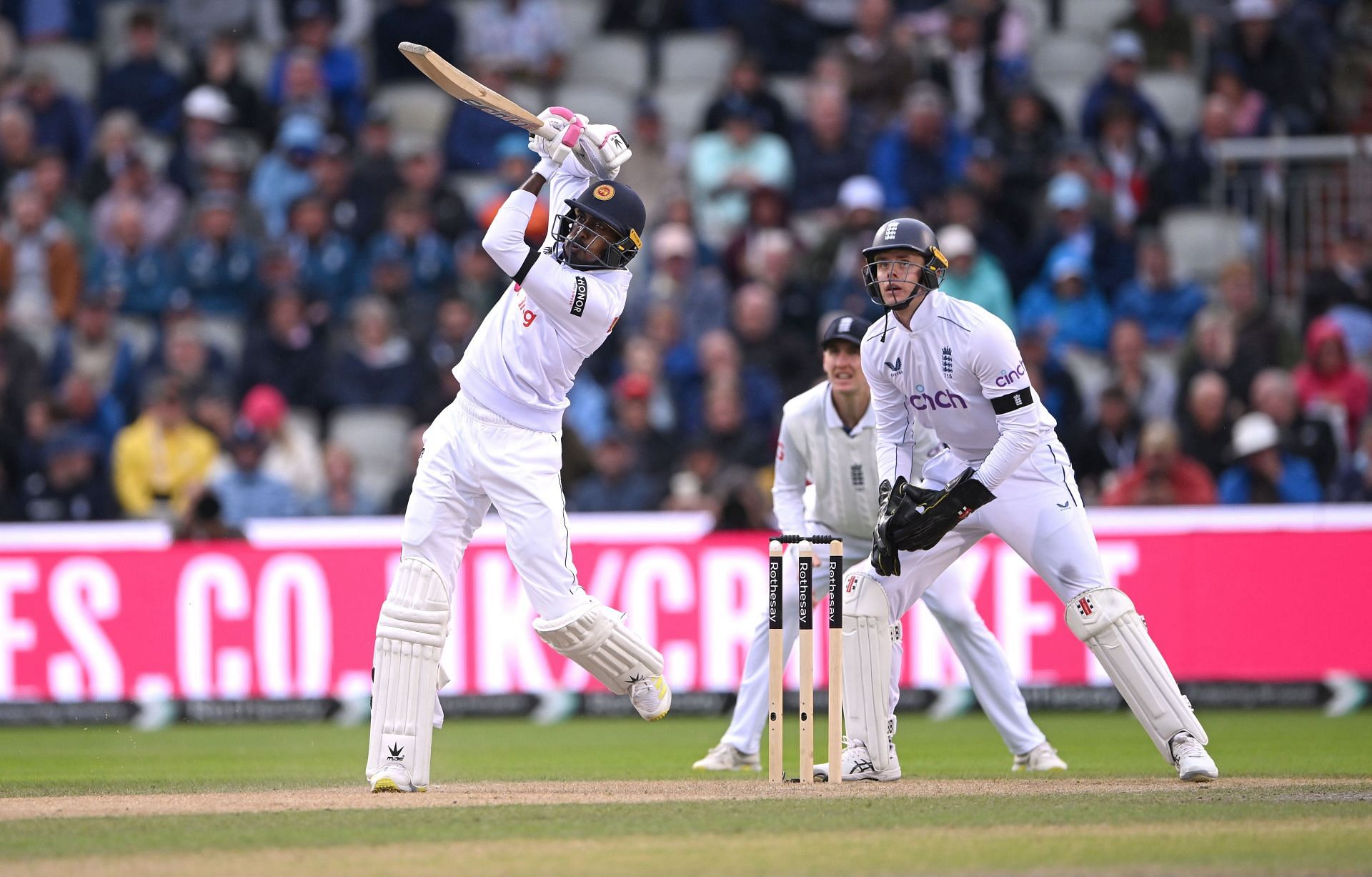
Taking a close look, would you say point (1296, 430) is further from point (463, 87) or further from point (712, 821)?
point (712, 821)

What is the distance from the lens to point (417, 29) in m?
19.4

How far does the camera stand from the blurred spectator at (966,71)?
18.5 m

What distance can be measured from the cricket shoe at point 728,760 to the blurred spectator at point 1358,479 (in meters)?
6.55

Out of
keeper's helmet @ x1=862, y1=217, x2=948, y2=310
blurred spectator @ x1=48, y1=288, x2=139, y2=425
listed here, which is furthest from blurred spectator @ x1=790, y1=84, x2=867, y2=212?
keeper's helmet @ x1=862, y1=217, x2=948, y2=310

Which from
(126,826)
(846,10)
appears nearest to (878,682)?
(126,826)

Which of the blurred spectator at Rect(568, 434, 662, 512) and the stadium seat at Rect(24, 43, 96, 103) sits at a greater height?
the stadium seat at Rect(24, 43, 96, 103)

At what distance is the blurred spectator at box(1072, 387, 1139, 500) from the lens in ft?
50.5

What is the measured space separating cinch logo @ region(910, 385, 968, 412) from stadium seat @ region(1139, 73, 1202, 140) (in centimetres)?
1058

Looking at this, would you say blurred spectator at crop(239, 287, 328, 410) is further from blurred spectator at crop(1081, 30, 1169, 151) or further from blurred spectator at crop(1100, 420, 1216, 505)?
blurred spectator at crop(1081, 30, 1169, 151)

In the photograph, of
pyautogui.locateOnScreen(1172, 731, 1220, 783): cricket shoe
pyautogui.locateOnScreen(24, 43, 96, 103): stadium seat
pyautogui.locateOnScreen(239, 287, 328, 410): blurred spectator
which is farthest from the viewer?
pyautogui.locateOnScreen(24, 43, 96, 103): stadium seat

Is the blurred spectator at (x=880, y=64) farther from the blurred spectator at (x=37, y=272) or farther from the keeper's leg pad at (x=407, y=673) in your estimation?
the keeper's leg pad at (x=407, y=673)

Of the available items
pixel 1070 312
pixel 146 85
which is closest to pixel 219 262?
pixel 146 85

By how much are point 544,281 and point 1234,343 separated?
9.06 metres

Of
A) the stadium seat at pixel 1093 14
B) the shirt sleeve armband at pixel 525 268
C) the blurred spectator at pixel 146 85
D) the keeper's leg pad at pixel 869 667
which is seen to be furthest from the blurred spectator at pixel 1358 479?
the blurred spectator at pixel 146 85
